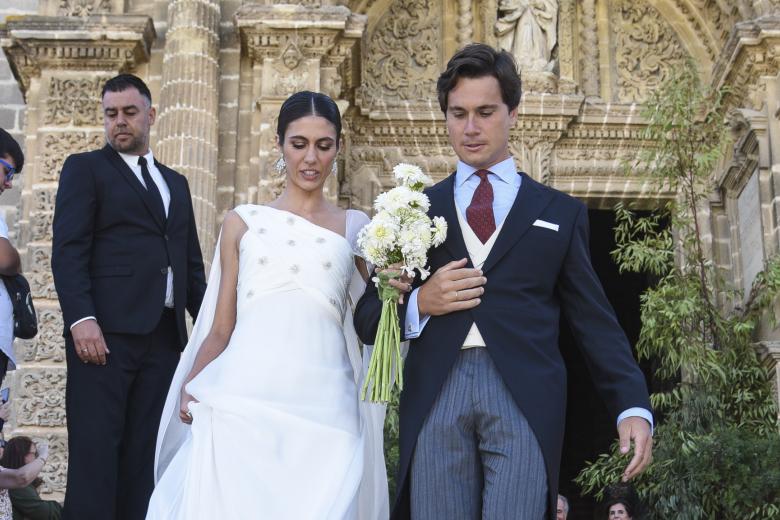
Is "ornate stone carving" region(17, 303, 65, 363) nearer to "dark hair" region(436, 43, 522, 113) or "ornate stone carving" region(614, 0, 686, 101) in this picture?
"ornate stone carving" region(614, 0, 686, 101)

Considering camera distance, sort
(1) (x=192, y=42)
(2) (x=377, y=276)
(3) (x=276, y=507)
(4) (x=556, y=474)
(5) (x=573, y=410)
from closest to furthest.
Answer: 1. (4) (x=556, y=474)
2. (2) (x=377, y=276)
3. (3) (x=276, y=507)
4. (1) (x=192, y=42)
5. (5) (x=573, y=410)

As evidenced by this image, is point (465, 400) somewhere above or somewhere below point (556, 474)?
above

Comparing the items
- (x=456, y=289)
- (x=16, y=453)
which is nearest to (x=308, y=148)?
(x=456, y=289)

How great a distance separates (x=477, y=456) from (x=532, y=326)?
0.47 meters

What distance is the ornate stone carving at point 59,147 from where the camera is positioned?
10.3 meters

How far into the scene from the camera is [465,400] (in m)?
3.96

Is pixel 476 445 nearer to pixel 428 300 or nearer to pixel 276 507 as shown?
pixel 428 300

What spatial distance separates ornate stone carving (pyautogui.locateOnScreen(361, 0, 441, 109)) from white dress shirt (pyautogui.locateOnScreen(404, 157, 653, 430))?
7284 mm

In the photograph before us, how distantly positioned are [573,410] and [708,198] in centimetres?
718

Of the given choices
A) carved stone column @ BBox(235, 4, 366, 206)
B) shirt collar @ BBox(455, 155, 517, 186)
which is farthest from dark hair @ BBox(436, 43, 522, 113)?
carved stone column @ BBox(235, 4, 366, 206)

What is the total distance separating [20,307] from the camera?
570 centimetres

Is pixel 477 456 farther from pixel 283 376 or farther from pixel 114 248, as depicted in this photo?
pixel 114 248

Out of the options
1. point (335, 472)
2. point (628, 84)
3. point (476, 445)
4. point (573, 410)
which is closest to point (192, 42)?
point (628, 84)

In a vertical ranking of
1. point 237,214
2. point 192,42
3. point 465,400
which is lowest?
point 465,400
